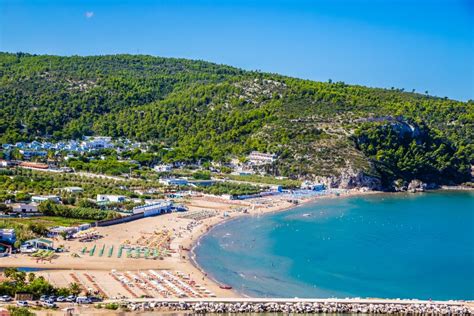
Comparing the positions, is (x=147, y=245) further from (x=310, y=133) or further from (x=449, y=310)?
(x=310, y=133)

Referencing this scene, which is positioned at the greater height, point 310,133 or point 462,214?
point 310,133

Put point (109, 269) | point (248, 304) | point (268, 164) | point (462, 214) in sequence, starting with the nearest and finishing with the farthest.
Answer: point (248, 304) < point (109, 269) < point (462, 214) < point (268, 164)

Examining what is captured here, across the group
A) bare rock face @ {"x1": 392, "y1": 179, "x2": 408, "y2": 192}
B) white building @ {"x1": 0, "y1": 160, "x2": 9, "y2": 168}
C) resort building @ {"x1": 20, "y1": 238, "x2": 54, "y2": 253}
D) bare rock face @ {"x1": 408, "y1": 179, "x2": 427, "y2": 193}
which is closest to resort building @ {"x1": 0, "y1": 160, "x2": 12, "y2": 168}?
white building @ {"x1": 0, "y1": 160, "x2": 9, "y2": 168}

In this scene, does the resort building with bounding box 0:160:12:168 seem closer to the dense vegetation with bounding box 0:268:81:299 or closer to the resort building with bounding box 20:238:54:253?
the resort building with bounding box 20:238:54:253

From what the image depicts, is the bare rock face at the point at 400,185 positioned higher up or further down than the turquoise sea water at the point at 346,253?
higher up

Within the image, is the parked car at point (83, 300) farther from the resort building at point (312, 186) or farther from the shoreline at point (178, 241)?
the resort building at point (312, 186)

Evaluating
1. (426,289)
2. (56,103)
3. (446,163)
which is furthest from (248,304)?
(56,103)

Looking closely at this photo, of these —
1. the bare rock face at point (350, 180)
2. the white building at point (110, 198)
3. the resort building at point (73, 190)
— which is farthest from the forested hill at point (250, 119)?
the white building at point (110, 198)
